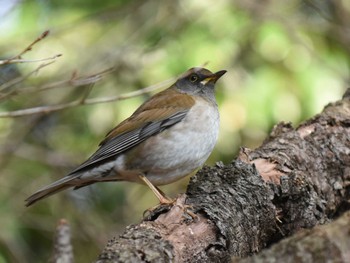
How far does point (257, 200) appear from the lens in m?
3.84

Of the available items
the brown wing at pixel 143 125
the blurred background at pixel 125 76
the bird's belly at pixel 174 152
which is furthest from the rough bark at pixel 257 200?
the blurred background at pixel 125 76

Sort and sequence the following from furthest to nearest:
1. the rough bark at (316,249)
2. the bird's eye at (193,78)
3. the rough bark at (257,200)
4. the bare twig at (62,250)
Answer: the bird's eye at (193,78), the rough bark at (257,200), the rough bark at (316,249), the bare twig at (62,250)

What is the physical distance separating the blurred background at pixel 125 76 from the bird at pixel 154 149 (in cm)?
116

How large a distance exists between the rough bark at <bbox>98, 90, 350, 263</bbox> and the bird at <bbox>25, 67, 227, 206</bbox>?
0.62 m

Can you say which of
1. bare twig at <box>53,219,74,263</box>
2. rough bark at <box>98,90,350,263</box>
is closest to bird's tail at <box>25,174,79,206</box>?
rough bark at <box>98,90,350,263</box>

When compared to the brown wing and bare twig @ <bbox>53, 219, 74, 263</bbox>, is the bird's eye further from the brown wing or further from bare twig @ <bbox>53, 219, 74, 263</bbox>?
bare twig @ <bbox>53, 219, 74, 263</bbox>

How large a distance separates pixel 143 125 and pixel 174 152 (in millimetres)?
465

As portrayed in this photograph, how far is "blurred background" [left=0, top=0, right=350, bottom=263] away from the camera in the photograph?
21.5ft

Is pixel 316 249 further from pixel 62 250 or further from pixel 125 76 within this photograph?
pixel 125 76

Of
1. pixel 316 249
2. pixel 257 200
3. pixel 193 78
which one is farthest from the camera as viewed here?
pixel 193 78

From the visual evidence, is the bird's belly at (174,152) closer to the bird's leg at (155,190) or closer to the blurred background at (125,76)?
the bird's leg at (155,190)

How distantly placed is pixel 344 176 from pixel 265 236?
1023 millimetres

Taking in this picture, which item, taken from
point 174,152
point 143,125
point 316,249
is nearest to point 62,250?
point 316,249

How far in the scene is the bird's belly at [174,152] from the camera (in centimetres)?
502
